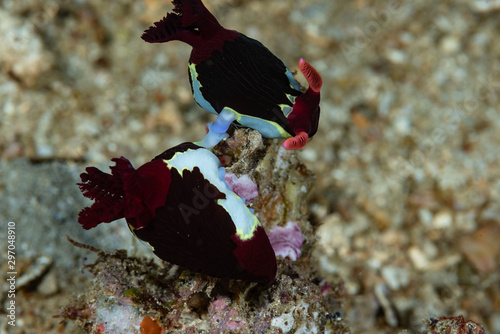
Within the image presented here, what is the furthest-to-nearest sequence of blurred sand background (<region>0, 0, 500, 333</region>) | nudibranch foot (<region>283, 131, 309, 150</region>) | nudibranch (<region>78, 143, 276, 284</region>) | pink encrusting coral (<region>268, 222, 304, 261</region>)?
blurred sand background (<region>0, 0, 500, 333</region>) < pink encrusting coral (<region>268, 222, 304, 261</region>) < nudibranch foot (<region>283, 131, 309, 150</region>) < nudibranch (<region>78, 143, 276, 284</region>)

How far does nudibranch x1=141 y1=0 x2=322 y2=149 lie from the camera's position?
158 cm

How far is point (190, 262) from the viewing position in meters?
1.49

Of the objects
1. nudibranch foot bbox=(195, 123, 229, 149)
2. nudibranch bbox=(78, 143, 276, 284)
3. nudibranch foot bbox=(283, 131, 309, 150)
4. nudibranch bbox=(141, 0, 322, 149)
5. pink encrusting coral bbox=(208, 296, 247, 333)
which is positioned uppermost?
nudibranch bbox=(141, 0, 322, 149)

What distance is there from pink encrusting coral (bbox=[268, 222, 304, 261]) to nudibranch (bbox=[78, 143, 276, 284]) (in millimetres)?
456

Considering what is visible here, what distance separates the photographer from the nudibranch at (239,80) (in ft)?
5.19

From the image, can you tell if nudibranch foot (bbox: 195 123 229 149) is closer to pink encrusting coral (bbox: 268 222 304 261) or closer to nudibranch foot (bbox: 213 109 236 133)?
nudibranch foot (bbox: 213 109 236 133)

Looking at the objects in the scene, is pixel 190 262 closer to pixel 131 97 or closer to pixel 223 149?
pixel 223 149

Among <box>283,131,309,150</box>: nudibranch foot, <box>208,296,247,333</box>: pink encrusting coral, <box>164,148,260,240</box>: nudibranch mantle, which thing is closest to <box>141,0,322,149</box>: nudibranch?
<box>283,131,309,150</box>: nudibranch foot

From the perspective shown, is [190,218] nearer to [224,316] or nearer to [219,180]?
[219,180]

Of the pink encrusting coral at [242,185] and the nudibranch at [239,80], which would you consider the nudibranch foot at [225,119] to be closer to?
the nudibranch at [239,80]

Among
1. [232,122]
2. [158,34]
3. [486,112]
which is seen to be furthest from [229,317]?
[486,112]

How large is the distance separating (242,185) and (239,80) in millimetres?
470

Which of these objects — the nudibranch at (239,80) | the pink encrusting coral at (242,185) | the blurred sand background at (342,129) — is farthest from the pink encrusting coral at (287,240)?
the blurred sand background at (342,129)

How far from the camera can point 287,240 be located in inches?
79.2
